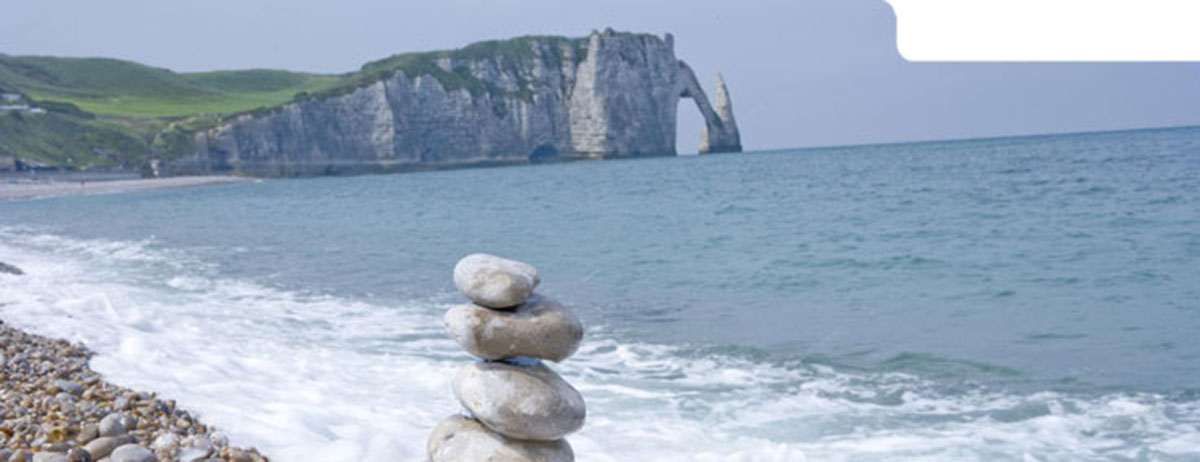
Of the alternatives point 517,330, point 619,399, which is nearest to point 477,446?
point 517,330

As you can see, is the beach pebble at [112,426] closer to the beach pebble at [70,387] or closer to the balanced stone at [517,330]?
the beach pebble at [70,387]

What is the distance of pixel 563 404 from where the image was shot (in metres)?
3.92

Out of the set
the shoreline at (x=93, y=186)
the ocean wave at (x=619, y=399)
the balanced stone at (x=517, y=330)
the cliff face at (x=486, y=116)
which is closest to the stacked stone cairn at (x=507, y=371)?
the balanced stone at (x=517, y=330)

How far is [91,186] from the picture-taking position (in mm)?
69000

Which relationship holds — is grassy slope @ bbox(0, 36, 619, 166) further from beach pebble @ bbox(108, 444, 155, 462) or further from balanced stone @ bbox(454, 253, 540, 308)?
balanced stone @ bbox(454, 253, 540, 308)

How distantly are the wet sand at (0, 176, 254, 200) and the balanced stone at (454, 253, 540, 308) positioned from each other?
204 ft

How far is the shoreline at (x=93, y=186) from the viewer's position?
2356 inches

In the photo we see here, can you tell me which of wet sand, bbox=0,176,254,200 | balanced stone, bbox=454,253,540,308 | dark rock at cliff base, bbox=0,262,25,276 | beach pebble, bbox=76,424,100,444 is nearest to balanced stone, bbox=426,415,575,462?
balanced stone, bbox=454,253,540,308

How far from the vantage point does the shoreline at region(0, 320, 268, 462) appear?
13.2ft

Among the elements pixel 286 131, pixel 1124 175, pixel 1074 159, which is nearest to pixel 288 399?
pixel 1124 175

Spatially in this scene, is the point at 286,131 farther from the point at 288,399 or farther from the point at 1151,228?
the point at 288,399

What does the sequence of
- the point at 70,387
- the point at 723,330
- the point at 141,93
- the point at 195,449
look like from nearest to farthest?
the point at 195,449, the point at 70,387, the point at 723,330, the point at 141,93

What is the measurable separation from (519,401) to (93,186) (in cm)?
7339

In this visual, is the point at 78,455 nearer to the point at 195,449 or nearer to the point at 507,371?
the point at 195,449
